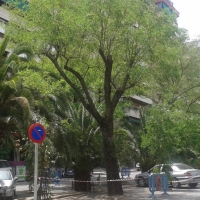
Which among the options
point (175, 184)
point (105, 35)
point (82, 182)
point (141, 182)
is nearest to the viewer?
point (105, 35)

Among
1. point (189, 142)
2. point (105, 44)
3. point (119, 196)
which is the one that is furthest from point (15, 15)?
point (189, 142)

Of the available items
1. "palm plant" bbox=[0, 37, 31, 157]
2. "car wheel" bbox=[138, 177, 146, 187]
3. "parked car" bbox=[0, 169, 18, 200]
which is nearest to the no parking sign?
"palm plant" bbox=[0, 37, 31, 157]

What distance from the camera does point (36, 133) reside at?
422 inches

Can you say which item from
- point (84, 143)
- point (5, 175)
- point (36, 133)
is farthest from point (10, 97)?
point (84, 143)

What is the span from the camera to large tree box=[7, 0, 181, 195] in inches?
619

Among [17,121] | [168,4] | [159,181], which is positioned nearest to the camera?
[17,121]

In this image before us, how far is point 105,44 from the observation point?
16.8 meters

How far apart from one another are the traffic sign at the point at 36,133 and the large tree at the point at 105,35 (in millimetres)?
6010

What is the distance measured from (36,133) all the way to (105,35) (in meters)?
7.02

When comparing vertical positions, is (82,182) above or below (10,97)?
below

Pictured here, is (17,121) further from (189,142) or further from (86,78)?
(189,142)

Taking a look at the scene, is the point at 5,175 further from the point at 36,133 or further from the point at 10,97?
the point at 36,133

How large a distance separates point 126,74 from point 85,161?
5676 millimetres

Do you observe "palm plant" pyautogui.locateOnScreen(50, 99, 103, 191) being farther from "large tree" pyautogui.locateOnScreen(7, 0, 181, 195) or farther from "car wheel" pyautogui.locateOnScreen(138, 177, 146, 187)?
"car wheel" pyautogui.locateOnScreen(138, 177, 146, 187)
